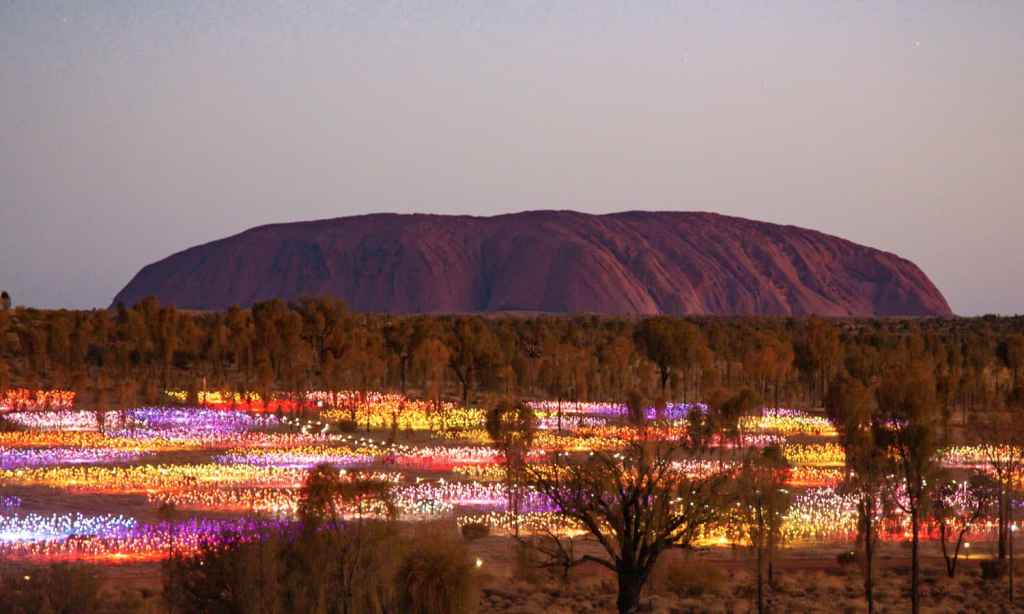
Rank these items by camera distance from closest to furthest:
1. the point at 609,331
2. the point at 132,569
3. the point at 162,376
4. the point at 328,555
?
the point at 328,555 → the point at 132,569 → the point at 162,376 → the point at 609,331

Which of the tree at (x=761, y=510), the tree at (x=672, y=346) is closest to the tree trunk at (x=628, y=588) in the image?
the tree at (x=761, y=510)

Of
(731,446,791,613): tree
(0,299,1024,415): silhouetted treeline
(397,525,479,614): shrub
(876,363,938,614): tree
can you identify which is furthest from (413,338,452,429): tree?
(397,525,479,614): shrub

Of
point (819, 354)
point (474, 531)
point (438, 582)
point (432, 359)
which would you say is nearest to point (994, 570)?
point (474, 531)

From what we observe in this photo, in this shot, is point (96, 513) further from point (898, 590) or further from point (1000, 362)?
point (1000, 362)

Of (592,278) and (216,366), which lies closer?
(216,366)

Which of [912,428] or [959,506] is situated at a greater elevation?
[912,428]

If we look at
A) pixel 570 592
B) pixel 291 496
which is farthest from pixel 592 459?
pixel 291 496

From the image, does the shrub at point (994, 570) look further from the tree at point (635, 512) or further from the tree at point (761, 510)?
the tree at point (635, 512)

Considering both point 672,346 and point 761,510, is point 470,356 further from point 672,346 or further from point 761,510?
point 761,510
